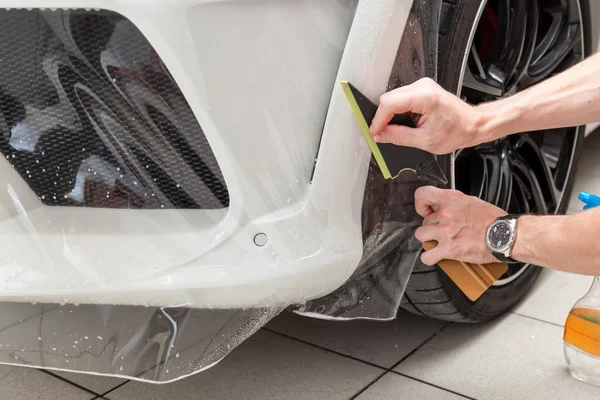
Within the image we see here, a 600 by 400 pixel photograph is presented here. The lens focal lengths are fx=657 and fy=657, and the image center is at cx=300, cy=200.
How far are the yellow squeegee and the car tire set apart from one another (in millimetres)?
72

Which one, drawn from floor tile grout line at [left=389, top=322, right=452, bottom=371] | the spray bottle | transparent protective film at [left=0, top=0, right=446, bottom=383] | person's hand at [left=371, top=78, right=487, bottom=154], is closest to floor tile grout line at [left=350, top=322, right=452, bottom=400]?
floor tile grout line at [left=389, top=322, right=452, bottom=371]

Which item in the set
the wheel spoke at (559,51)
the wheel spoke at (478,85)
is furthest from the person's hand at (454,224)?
the wheel spoke at (559,51)

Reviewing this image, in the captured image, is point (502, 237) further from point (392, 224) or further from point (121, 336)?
point (121, 336)

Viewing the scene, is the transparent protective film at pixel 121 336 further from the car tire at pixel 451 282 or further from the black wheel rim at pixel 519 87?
the black wheel rim at pixel 519 87

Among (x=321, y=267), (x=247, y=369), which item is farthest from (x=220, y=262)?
(x=247, y=369)

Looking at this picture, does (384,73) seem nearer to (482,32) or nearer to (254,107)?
(254,107)

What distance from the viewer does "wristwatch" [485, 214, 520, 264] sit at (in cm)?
104

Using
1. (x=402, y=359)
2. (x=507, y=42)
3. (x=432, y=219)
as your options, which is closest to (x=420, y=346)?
(x=402, y=359)

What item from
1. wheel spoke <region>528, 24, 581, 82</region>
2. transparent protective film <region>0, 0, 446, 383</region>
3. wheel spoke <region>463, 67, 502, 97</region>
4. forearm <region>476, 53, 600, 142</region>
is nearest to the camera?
transparent protective film <region>0, 0, 446, 383</region>

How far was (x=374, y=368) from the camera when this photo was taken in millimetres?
1322

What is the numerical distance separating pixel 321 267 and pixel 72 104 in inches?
15.9

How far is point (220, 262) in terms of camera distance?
88 centimetres

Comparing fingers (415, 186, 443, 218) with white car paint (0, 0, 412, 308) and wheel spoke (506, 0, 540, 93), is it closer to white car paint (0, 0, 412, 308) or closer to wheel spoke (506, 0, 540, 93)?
white car paint (0, 0, 412, 308)

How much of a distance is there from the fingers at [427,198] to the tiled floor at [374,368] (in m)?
0.38
